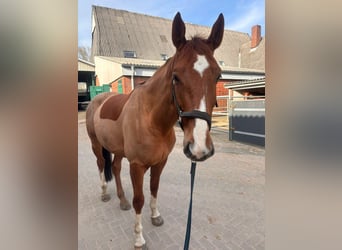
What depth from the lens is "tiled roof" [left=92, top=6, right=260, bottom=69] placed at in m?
17.7

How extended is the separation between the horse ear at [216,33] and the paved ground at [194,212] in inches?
70.1

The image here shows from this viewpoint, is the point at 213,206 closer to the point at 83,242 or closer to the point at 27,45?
the point at 83,242

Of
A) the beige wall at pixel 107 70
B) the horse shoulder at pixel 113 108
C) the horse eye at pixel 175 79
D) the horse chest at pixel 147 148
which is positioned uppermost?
the beige wall at pixel 107 70

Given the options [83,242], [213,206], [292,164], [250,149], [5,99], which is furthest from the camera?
[250,149]

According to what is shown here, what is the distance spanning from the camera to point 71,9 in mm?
487

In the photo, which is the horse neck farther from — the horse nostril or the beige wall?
the beige wall

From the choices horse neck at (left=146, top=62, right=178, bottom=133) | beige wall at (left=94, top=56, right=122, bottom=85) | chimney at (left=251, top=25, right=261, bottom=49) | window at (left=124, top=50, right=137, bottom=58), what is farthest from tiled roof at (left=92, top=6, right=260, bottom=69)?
horse neck at (left=146, top=62, right=178, bottom=133)

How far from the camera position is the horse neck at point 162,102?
1.48 meters

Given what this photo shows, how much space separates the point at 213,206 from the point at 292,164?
7.32 ft

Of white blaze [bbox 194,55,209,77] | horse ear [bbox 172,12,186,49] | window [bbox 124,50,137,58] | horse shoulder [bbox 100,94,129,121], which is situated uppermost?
window [bbox 124,50,137,58]

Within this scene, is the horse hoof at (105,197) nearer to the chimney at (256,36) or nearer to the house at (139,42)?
the house at (139,42)

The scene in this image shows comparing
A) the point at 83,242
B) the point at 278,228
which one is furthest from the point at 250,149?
the point at 278,228

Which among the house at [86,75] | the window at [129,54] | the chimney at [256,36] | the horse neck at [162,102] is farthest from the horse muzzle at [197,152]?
the chimney at [256,36]

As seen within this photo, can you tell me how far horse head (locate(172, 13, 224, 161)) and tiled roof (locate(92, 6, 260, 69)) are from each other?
17655 millimetres
